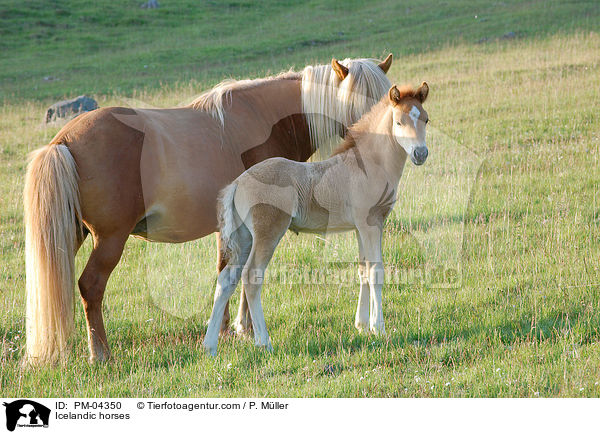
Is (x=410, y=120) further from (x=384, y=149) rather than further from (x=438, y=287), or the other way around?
(x=438, y=287)

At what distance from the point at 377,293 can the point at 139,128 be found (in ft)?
7.64

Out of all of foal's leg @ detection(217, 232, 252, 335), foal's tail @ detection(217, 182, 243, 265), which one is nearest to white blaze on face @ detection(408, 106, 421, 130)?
foal's tail @ detection(217, 182, 243, 265)

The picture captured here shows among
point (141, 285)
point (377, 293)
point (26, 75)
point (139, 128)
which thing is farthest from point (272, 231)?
point (26, 75)

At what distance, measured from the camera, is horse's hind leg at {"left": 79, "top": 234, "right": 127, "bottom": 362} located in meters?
4.88

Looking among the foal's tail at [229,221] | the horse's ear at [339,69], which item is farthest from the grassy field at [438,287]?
the horse's ear at [339,69]

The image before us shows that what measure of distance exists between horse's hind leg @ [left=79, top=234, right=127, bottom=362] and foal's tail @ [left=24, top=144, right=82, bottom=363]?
138 mm

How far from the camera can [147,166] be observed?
507 cm

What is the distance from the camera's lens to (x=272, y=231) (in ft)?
15.8

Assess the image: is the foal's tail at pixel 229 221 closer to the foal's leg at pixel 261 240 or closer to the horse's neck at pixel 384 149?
the foal's leg at pixel 261 240

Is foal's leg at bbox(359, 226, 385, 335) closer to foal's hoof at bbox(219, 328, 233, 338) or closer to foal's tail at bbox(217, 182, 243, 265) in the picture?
foal's tail at bbox(217, 182, 243, 265)

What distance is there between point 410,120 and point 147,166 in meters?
2.09

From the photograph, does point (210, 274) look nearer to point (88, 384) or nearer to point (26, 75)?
point (88, 384)

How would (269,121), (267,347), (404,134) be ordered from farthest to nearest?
(269,121), (267,347), (404,134)
